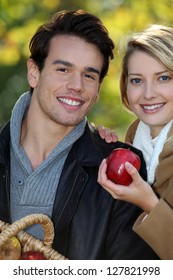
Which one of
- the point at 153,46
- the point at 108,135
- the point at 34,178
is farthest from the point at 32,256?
the point at 153,46

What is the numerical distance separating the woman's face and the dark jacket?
20 centimetres

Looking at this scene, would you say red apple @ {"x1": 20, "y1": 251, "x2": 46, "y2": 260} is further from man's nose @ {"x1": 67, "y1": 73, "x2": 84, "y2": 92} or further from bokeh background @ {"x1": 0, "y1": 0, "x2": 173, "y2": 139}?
bokeh background @ {"x1": 0, "y1": 0, "x2": 173, "y2": 139}

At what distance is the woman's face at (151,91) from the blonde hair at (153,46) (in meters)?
0.03

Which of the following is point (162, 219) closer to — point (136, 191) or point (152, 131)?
point (136, 191)

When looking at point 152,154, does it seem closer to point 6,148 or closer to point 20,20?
point 6,148

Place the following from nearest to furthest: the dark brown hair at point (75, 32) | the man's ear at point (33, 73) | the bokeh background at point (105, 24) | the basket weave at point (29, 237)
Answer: the basket weave at point (29, 237)
the dark brown hair at point (75, 32)
the man's ear at point (33, 73)
the bokeh background at point (105, 24)

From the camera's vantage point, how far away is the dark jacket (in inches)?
133

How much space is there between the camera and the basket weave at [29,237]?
9.16ft

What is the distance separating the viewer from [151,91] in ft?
11.3

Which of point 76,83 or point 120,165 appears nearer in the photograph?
point 120,165

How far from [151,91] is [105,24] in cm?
360

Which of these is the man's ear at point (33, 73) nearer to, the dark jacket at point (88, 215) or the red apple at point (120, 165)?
the dark jacket at point (88, 215)

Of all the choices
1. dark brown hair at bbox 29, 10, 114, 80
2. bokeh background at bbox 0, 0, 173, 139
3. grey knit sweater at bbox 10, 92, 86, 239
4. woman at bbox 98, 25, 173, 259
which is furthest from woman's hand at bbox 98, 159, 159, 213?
bokeh background at bbox 0, 0, 173, 139

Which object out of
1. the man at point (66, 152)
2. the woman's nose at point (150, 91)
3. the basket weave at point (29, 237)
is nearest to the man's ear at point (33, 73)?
the man at point (66, 152)
